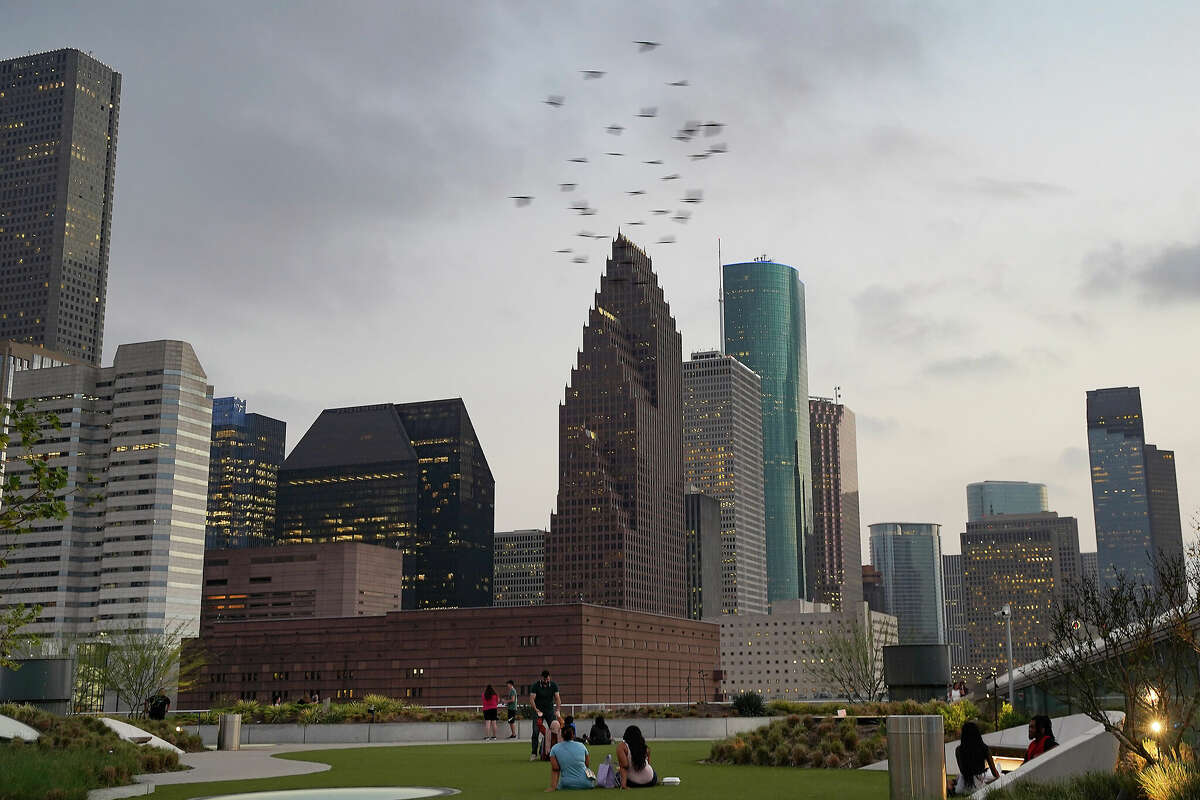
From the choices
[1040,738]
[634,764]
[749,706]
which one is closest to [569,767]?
[634,764]

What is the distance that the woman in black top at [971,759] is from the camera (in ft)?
61.6

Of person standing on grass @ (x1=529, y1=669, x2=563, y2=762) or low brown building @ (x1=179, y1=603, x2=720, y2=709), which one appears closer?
person standing on grass @ (x1=529, y1=669, x2=563, y2=762)

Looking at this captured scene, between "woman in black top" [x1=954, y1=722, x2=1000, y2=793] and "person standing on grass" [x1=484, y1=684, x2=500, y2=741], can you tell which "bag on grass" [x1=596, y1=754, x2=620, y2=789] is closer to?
"woman in black top" [x1=954, y1=722, x2=1000, y2=793]

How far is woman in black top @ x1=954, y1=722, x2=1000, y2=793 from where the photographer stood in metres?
18.8

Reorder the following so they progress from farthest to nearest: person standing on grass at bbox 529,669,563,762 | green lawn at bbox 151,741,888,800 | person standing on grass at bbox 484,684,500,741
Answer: person standing on grass at bbox 484,684,500,741 → person standing on grass at bbox 529,669,563,762 → green lawn at bbox 151,741,888,800

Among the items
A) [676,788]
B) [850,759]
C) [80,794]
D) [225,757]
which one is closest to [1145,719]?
[850,759]

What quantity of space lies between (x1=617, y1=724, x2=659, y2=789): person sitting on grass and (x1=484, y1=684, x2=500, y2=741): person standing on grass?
1612 cm

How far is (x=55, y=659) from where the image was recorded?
40812 millimetres

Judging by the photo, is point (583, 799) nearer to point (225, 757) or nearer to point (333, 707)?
point (225, 757)

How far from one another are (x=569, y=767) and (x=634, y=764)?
1177mm

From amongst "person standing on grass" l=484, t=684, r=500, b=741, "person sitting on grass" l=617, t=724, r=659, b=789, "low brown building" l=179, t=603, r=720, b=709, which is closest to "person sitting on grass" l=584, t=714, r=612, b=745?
"person standing on grass" l=484, t=684, r=500, b=741

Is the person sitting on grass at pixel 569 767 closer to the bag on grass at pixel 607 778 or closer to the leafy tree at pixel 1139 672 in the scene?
the bag on grass at pixel 607 778

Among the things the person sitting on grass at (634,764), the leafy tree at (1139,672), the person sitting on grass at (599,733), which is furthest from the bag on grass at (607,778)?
the person sitting on grass at (599,733)

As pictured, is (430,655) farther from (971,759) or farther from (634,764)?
(971,759)
